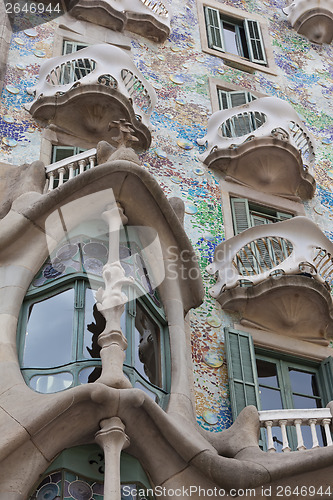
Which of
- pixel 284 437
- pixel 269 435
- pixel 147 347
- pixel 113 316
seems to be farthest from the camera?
pixel 147 347

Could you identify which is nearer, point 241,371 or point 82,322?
point 82,322

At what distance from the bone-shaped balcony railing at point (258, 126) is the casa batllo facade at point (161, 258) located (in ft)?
0.11

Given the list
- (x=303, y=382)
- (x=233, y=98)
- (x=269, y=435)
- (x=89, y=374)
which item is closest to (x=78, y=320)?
(x=89, y=374)

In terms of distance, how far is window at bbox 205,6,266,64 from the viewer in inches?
630

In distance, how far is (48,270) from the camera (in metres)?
9.64

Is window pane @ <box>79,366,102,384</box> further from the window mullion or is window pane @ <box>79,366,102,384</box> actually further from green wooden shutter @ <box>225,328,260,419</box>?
green wooden shutter @ <box>225,328,260,419</box>

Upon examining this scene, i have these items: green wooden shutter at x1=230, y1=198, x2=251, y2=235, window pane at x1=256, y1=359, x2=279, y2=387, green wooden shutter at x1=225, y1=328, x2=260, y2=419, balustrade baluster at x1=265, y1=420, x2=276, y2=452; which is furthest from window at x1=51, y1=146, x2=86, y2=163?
balustrade baluster at x1=265, y1=420, x2=276, y2=452

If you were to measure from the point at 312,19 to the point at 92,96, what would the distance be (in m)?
6.81

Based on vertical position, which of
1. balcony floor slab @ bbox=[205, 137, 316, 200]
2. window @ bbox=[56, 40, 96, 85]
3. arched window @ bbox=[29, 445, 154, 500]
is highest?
window @ bbox=[56, 40, 96, 85]

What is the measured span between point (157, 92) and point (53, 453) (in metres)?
7.64

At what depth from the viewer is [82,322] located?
29.7 feet

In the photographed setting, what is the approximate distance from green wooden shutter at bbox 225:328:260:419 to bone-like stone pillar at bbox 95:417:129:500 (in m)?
2.29

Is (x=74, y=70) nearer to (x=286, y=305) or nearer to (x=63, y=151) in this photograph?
(x=63, y=151)

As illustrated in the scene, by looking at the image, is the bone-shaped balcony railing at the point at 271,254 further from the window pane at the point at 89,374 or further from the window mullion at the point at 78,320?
the window pane at the point at 89,374
